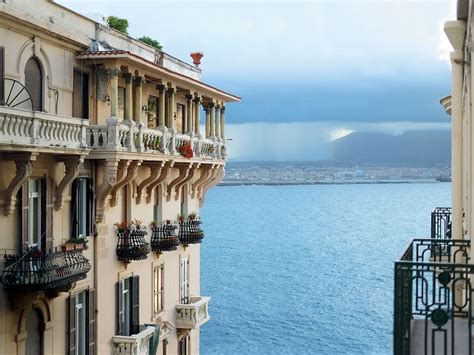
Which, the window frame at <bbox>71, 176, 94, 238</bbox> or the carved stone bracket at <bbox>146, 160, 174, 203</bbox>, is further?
the carved stone bracket at <bbox>146, 160, 174, 203</bbox>

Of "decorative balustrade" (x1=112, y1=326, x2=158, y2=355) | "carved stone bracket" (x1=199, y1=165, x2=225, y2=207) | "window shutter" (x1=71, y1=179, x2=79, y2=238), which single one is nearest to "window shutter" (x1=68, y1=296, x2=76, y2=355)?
"window shutter" (x1=71, y1=179, x2=79, y2=238)

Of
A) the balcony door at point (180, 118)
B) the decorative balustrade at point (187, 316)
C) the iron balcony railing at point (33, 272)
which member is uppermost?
the balcony door at point (180, 118)

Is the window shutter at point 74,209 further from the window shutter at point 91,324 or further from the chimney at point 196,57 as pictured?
the chimney at point 196,57

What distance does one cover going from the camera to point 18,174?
18.8m

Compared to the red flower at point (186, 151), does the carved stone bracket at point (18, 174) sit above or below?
below

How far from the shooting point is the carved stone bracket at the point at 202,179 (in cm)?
3356

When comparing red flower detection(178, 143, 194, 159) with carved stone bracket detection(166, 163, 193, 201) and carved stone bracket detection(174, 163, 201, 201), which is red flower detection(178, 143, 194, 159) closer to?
carved stone bracket detection(166, 163, 193, 201)

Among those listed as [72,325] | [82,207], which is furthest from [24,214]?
[72,325]

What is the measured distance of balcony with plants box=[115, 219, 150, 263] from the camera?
2548cm

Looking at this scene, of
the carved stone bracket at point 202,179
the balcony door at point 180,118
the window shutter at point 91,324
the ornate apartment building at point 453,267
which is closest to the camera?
the ornate apartment building at point 453,267

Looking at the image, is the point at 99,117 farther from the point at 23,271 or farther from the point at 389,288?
the point at 389,288

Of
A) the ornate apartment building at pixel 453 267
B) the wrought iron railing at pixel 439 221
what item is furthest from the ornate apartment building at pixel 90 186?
the ornate apartment building at pixel 453 267

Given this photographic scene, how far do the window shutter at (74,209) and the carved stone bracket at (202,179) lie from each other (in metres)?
10.6

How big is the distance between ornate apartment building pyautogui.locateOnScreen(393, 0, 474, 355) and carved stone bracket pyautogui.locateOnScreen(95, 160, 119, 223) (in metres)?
9.30
